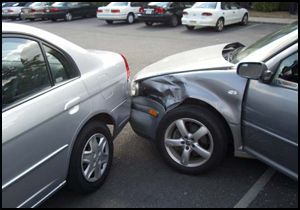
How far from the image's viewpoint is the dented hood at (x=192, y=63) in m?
3.34

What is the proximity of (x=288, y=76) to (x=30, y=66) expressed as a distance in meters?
2.08

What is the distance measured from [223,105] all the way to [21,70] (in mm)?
1745

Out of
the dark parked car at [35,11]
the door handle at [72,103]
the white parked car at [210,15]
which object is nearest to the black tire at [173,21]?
the white parked car at [210,15]

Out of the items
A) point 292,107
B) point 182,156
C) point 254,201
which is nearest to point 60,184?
point 182,156

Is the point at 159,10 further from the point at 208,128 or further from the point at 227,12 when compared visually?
the point at 208,128

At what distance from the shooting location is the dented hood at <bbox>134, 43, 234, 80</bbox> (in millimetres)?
3336

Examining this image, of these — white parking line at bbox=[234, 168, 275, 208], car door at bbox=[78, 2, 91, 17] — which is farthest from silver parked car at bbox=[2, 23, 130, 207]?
car door at bbox=[78, 2, 91, 17]

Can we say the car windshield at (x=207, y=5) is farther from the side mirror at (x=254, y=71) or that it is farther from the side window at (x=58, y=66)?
the side window at (x=58, y=66)

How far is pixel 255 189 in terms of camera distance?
10.3ft

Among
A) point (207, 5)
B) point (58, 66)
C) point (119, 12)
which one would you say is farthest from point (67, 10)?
point (58, 66)

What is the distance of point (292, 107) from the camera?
2605 mm

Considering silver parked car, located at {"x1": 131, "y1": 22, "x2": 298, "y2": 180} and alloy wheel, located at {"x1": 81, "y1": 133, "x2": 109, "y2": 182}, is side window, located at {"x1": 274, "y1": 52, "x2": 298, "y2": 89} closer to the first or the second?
silver parked car, located at {"x1": 131, "y1": 22, "x2": 298, "y2": 180}

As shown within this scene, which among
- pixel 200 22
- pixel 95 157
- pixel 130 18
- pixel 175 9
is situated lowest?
pixel 130 18

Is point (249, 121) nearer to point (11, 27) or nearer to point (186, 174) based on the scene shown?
point (186, 174)
